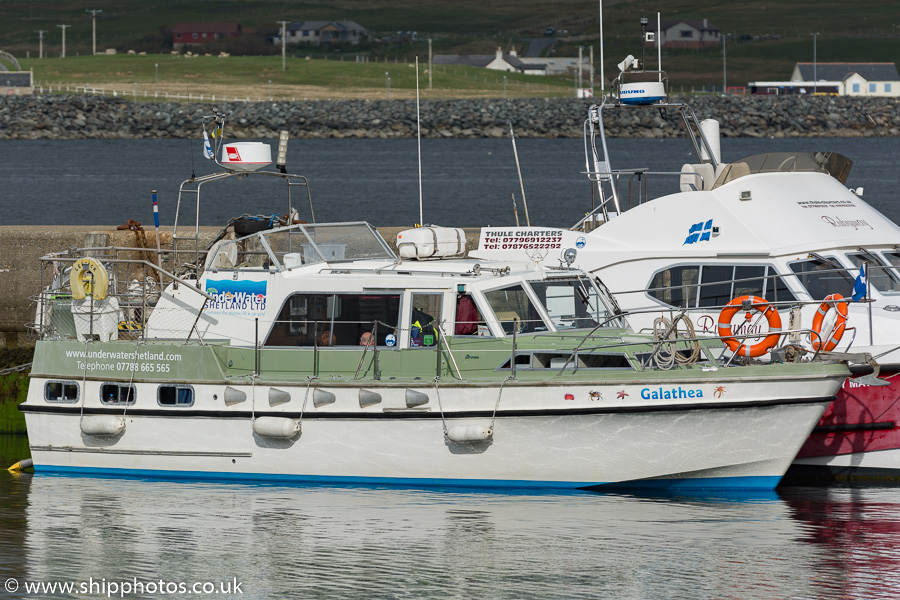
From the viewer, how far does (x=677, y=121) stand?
98.2 meters

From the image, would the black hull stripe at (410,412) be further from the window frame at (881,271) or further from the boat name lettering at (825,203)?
the boat name lettering at (825,203)

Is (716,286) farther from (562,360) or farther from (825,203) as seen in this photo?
(562,360)

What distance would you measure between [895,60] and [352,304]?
186275mm

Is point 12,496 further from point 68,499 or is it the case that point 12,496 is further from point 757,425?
point 757,425

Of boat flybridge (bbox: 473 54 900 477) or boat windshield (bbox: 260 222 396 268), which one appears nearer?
boat flybridge (bbox: 473 54 900 477)

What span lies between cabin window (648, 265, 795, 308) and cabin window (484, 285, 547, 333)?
1882mm

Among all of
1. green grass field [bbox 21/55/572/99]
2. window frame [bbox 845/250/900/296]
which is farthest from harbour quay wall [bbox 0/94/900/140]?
window frame [bbox 845/250/900/296]

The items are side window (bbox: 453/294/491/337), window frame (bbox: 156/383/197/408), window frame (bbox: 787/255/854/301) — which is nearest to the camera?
side window (bbox: 453/294/491/337)

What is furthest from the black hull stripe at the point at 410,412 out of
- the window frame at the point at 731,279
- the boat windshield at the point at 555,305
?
the window frame at the point at 731,279

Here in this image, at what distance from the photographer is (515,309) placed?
42.0ft

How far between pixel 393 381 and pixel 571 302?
6.81ft

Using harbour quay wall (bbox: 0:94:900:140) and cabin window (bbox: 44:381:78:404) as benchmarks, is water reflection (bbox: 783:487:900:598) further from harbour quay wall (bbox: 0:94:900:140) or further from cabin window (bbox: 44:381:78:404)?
harbour quay wall (bbox: 0:94:900:140)

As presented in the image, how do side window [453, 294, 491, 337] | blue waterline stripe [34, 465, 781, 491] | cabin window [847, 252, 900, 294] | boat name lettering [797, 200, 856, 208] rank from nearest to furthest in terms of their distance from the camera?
blue waterline stripe [34, 465, 781, 491] → side window [453, 294, 491, 337] → cabin window [847, 252, 900, 294] → boat name lettering [797, 200, 856, 208]

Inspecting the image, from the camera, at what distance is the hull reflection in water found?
10.3 m
